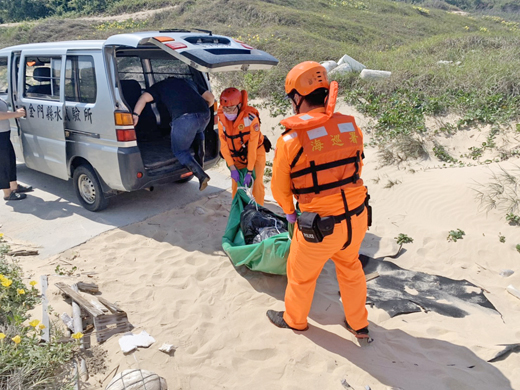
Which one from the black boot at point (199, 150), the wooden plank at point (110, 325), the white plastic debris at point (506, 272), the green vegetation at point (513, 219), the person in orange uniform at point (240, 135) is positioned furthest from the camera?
the black boot at point (199, 150)

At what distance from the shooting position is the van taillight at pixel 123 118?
→ 15.8 feet

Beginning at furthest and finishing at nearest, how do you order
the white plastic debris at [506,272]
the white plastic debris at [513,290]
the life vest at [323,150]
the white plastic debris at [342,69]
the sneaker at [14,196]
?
the white plastic debris at [342,69] < the sneaker at [14,196] < the white plastic debris at [506,272] < the white plastic debris at [513,290] < the life vest at [323,150]

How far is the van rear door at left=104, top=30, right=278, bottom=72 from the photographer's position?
4.23 metres

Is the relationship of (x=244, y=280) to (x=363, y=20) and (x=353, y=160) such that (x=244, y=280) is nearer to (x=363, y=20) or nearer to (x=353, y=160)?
(x=353, y=160)

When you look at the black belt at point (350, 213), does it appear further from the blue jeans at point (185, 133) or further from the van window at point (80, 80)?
the van window at point (80, 80)

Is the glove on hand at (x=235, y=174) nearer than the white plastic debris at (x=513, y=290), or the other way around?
the white plastic debris at (x=513, y=290)

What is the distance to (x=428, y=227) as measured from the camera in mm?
5566

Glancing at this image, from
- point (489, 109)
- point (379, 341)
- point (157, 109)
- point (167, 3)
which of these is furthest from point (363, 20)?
point (379, 341)

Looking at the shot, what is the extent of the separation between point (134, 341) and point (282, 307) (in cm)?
133

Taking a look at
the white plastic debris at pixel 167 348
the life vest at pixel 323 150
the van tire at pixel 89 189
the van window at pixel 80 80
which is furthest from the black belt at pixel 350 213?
the van tire at pixel 89 189

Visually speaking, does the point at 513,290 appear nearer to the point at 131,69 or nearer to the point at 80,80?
the point at 80,80

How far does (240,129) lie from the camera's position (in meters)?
5.20

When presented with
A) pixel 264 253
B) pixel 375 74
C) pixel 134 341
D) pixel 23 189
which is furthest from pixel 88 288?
pixel 375 74

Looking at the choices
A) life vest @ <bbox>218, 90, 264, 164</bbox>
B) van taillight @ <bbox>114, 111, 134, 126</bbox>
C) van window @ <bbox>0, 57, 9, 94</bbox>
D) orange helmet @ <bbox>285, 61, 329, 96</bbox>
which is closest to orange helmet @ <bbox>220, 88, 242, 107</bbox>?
life vest @ <bbox>218, 90, 264, 164</bbox>
